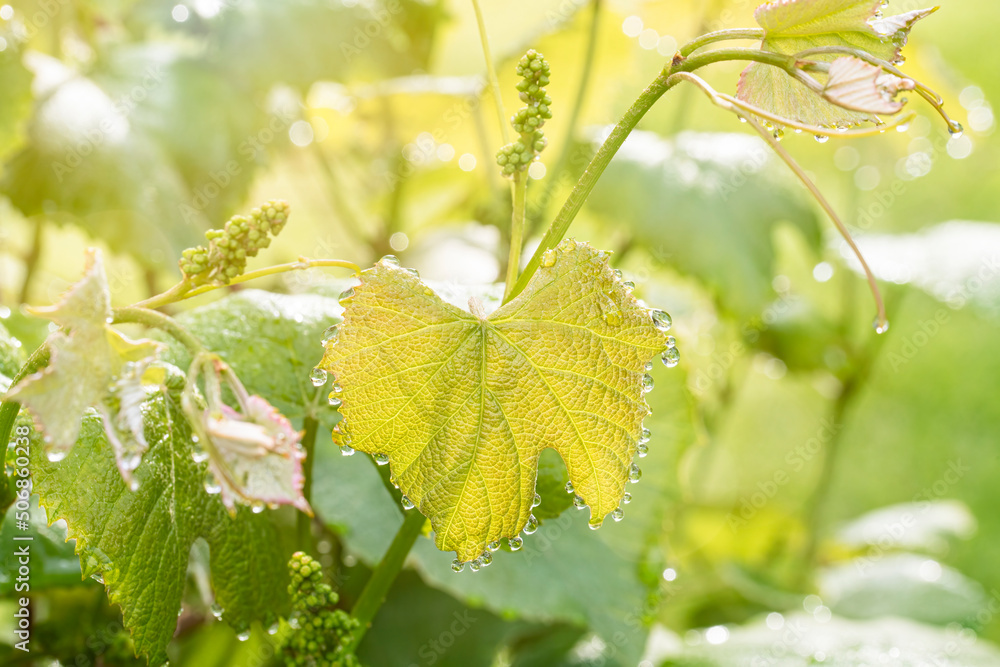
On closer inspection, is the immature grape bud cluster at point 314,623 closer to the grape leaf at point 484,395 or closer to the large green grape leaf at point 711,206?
the grape leaf at point 484,395

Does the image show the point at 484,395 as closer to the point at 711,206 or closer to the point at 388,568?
the point at 388,568

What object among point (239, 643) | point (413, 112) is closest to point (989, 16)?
point (413, 112)

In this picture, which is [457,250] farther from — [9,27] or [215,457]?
[215,457]

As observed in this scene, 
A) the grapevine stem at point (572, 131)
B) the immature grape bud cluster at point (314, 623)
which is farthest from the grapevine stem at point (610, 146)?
the grapevine stem at point (572, 131)

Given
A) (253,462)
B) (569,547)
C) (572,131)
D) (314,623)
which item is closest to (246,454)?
(253,462)

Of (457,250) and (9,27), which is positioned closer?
(9,27)

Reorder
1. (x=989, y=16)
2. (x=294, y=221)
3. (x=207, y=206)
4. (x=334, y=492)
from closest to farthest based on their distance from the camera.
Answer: (x=334, y=492)
(x=207, y=206)
(x=294, y=221)
(x=989, y=16)
